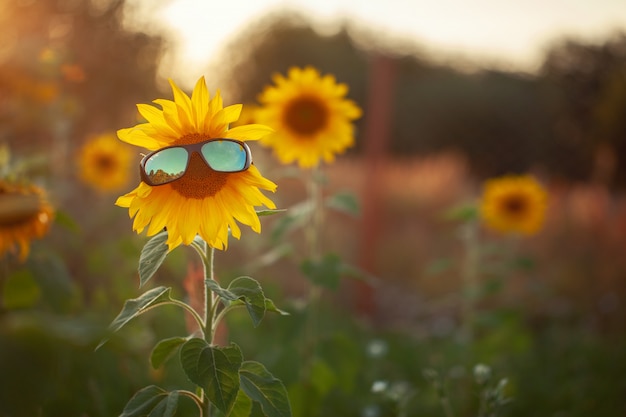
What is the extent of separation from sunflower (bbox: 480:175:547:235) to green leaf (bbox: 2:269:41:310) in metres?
2.61

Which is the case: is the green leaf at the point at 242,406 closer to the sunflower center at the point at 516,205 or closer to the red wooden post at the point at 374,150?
the sunflower center at the point at 516,205

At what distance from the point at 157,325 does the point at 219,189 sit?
2113mm

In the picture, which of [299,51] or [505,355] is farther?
[299,51]

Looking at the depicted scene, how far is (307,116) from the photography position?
3039mm

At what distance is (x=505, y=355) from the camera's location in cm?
407

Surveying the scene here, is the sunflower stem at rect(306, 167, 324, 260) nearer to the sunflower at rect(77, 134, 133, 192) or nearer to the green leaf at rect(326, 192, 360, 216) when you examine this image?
the green leaf at rect(326, 192, 360, 216)

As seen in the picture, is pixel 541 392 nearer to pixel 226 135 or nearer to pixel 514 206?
pixel 514 206

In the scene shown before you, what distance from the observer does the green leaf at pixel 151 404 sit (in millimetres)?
1364

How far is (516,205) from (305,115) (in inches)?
64.9

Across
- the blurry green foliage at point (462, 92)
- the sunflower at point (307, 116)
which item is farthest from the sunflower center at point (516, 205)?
the blurry green foliage at point (462, 92)

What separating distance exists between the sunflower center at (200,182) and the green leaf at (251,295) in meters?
0.21

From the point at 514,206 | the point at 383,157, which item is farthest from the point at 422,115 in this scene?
the point at 514,206

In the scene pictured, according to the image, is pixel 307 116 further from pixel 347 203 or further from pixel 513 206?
pixel 513 206

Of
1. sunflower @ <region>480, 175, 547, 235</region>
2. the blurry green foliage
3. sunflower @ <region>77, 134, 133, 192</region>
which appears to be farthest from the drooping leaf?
the blurry green foliage
